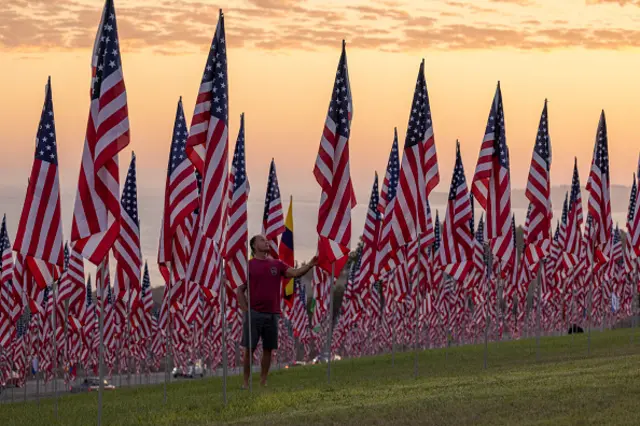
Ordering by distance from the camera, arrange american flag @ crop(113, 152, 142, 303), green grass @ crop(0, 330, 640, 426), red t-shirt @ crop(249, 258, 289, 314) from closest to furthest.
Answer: green grass @ crop(0, 330, 640, 426) < red t-shirt @ crop(249, 258, 289, 314) < american flag @ crop(113, 152, 142, 303)

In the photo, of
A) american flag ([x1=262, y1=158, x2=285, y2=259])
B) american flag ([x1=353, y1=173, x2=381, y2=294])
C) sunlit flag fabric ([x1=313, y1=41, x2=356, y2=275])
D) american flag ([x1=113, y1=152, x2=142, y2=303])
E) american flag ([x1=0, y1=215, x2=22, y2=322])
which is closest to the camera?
sunlit flag fabric ([x1=313, y1=41, x2=356, y2=275])

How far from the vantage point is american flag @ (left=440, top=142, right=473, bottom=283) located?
116 ft

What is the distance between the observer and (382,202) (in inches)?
1678

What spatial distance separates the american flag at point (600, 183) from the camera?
122 ft

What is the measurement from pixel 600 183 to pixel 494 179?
726cm

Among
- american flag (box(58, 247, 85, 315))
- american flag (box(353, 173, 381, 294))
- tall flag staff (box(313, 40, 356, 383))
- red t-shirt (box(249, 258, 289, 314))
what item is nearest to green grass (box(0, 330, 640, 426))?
red t-shirt (box(249, 258, 289, 314))

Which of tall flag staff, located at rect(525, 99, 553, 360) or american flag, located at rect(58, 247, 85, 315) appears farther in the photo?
american flag, located at rect(58, 247, 85, 315)

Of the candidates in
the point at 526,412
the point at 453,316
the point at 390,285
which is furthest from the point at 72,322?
the point at 526,412

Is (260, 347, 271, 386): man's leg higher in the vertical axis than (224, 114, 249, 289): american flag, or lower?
lower

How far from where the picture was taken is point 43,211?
23797mm

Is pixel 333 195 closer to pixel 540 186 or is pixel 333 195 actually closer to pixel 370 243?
pixel 540 186

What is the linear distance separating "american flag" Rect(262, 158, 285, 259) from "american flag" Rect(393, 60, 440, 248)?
10.3 m

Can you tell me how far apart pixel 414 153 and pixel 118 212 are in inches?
393

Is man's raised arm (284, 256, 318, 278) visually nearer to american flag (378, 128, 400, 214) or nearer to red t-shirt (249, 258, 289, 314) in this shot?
red t-shirt (249, 258, 289, 314)
